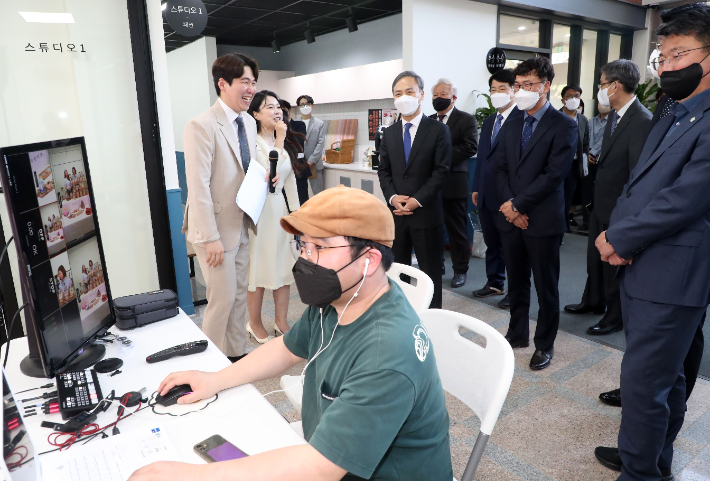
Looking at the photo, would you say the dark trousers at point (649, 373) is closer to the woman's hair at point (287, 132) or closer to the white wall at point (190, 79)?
the woman's hair at point (287, 132)

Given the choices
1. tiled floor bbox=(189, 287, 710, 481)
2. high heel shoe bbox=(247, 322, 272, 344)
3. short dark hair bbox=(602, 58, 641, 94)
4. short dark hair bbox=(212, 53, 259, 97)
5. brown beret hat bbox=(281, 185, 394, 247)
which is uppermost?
short dark hair bbox=(212, 53, 259, 97)

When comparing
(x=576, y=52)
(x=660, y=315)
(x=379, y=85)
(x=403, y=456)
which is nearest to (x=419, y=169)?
(x=660, y=315)

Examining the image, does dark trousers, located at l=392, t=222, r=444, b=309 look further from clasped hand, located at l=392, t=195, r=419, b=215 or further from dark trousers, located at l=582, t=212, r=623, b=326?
dark trousers, located at l=582, t=212, r=623, b=326

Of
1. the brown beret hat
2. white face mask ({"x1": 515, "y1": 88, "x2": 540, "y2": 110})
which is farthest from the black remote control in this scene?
white face mask ({"x1": 515, "y1": 88, "x2": 540, "y2": 110})

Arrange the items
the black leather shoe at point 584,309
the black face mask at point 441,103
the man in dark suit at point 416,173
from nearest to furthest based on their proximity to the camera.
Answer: the man in dark suit at point 416,173 < the black leather shoe at point 584,309 < the black face mask at point 441,103

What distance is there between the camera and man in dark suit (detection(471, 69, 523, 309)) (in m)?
3.87

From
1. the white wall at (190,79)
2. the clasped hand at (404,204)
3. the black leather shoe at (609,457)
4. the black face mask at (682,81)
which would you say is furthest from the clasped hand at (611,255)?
the white wall at (190,79)

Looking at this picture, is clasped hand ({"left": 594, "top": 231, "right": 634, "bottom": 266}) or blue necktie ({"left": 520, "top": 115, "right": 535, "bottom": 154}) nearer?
clasped hand ({"left": 594, "top": 231, "right": 634, "bottom": 266})

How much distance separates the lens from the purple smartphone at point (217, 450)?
103 centimetres

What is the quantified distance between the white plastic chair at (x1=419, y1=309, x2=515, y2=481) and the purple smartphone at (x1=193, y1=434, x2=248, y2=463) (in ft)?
1.87

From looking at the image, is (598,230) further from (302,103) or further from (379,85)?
(302,103)

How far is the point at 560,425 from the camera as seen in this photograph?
7.64 ft

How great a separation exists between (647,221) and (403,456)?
3.92 feet

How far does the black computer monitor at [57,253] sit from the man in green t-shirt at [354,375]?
346mm
